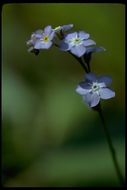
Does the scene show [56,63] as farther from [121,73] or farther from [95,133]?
[95,133]

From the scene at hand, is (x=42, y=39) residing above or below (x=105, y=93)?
above

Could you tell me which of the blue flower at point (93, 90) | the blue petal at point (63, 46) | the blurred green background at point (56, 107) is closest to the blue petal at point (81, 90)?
the blue flower at point (93, 90)

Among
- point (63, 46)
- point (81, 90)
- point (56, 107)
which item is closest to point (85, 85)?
point (81, 90)

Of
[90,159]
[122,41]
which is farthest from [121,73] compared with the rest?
[90,159]

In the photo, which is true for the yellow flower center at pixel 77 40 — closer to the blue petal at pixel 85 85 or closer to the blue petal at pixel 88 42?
the blue petal at pixel 88 42

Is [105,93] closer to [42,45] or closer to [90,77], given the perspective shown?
[90,77]

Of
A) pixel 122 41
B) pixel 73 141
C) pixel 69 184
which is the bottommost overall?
pixel 69 184
